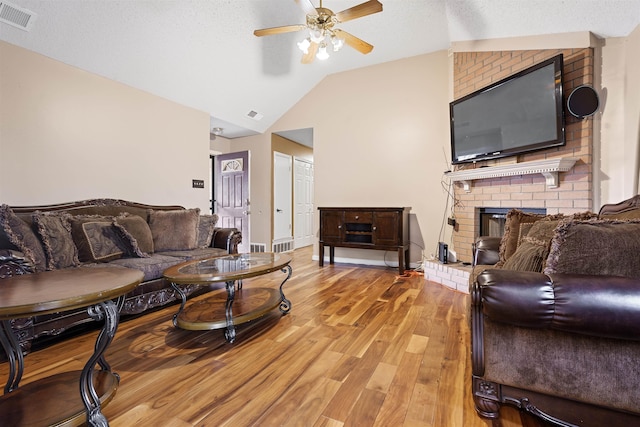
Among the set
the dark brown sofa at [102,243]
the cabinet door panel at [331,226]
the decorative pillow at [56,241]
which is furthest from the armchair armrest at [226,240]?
the cabinet door panel at [331,226]

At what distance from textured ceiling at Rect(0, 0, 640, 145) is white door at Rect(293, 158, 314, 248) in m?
2.15

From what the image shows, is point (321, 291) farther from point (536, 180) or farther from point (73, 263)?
point (536, 180)

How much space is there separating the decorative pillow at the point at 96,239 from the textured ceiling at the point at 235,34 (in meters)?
1.69

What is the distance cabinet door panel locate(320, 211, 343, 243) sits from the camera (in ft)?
14.3

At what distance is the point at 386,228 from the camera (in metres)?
4.01

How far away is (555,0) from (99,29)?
418 centimetres

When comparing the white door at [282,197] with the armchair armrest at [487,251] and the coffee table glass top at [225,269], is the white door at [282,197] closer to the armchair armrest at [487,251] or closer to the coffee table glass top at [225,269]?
the coffee table glass top at [225,269]

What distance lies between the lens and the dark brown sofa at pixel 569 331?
39.8 inches

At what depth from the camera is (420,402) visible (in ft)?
4.51

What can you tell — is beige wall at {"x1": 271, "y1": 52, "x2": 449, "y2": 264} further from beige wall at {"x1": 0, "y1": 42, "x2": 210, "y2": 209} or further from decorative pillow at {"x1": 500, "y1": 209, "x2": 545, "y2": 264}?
beige wall at {"x1": 0, "y1": 42, "x2": 210, "y2": 209}

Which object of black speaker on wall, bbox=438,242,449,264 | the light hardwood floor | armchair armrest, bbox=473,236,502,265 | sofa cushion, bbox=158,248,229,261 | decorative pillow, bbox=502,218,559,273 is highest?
decorative pillow, bbox=502,218,559,273

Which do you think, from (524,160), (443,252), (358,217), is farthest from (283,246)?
(524,160)

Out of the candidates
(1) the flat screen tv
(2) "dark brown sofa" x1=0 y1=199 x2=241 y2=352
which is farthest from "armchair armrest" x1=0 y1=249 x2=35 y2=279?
(1) the flat screen tv

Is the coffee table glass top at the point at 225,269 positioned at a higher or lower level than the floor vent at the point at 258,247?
higher
